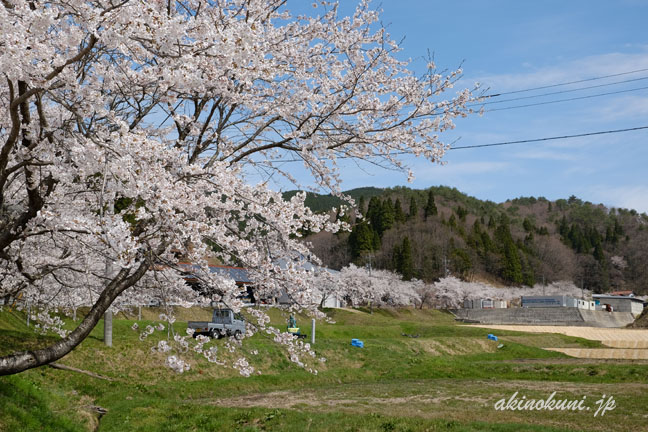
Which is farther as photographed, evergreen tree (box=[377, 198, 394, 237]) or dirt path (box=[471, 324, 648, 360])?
evergreen tree (box=[377, 198, 394, 237])

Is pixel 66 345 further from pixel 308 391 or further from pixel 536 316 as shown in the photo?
pixel 536 316

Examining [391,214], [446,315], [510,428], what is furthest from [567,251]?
[510,428]

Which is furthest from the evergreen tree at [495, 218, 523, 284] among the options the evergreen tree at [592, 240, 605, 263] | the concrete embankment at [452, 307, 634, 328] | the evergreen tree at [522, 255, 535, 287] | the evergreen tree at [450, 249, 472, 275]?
the evergreen tree at [592, 240, 605, 263]

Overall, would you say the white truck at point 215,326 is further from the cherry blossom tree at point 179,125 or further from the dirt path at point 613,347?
the dirt path at point 613,347

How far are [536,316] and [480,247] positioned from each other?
126 ft

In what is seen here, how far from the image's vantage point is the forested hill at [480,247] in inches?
3511

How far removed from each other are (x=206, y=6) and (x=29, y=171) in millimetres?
3432

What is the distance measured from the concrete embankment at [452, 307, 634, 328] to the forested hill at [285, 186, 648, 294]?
47.9ft

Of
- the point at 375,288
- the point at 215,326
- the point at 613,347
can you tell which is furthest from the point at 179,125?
the point at 375,288

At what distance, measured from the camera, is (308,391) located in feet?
62.1

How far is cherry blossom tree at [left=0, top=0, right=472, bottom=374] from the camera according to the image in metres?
5.29

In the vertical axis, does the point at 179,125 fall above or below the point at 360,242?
below

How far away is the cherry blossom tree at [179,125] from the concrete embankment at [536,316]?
6500 centimetres

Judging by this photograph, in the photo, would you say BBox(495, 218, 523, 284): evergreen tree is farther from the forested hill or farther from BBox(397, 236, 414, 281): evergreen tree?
BBox(397, 236, 414, 281): evergreen tree
